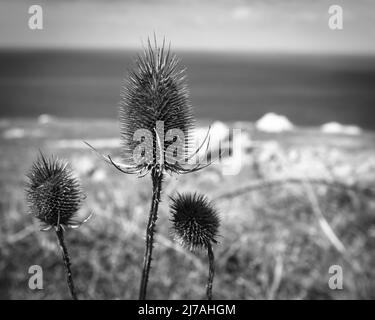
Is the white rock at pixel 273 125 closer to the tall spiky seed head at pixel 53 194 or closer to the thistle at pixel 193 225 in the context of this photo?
the thistle at pixel 193 225

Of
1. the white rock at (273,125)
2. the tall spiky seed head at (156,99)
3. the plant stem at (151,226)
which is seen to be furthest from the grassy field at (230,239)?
the white rock at (273,125)

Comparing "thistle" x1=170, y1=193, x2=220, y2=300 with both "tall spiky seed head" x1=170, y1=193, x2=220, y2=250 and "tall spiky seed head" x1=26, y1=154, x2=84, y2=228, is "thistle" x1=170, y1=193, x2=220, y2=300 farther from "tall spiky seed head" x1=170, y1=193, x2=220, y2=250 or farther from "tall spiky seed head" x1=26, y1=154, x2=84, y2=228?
"tall spiky seed head" x1=26, y1=154, x2=84, y2=228

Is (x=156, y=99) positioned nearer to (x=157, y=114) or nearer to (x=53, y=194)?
(x=157, y=114)

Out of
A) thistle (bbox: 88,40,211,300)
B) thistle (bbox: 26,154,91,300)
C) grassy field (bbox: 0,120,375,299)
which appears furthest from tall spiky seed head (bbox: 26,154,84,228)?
grassy field (bbox: 0,120,375,299)

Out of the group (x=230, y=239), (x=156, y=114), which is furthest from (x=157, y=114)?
(x=230, y=239)

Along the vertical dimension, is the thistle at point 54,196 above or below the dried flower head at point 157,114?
below
